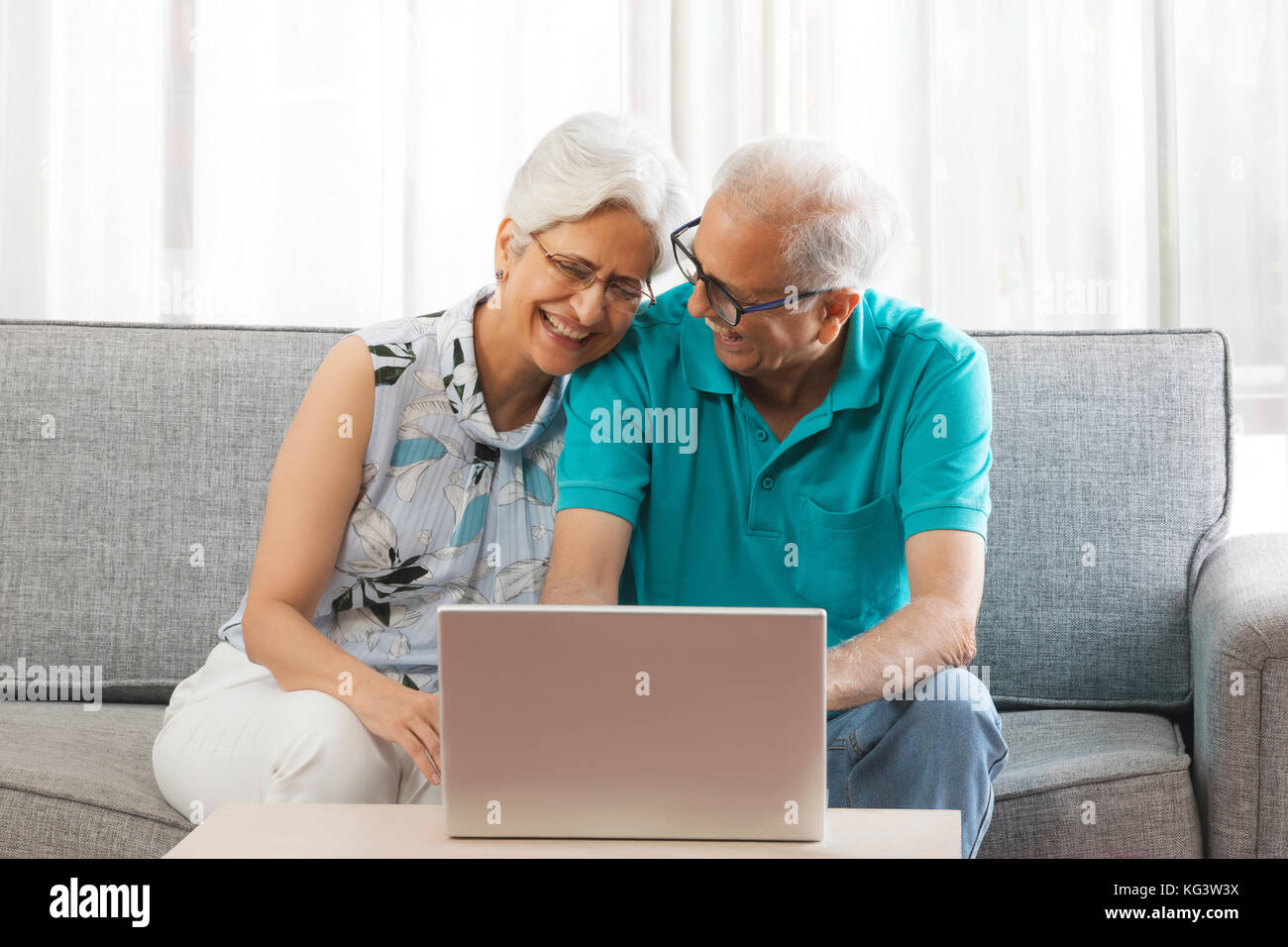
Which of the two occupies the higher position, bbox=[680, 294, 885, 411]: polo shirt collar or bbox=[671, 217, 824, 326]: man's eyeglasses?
bbox=[671, 217, 824, 326]: man's eyeglasses

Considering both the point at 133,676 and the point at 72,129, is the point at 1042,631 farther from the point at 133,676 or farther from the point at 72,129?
the point at 72,129

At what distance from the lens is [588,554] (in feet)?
4.54

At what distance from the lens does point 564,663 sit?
821mm

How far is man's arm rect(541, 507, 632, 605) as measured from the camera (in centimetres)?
136

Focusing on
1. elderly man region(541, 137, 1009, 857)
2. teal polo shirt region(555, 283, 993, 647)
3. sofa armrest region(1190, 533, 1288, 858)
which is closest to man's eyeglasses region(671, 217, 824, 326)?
elderly man region(541, 137, 1009, 857)

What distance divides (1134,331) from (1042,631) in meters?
0.49

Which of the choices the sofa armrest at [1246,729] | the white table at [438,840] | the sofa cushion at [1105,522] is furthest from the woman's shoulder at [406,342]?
the sofa armrest at [1246,729]

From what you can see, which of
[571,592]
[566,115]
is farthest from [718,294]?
[566,115]

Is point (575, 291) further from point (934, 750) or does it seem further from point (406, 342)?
point (934, 750)

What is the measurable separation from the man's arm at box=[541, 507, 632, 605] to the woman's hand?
21cm

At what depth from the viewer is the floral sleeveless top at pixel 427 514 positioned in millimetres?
1436

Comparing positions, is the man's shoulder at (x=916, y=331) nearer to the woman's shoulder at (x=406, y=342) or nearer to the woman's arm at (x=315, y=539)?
the woman's shoulder at (x=406, y=342)

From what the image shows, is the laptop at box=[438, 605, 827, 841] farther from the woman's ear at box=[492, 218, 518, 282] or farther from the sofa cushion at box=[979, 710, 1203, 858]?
the woman's ear at box=[492, 218, 518, 282]
